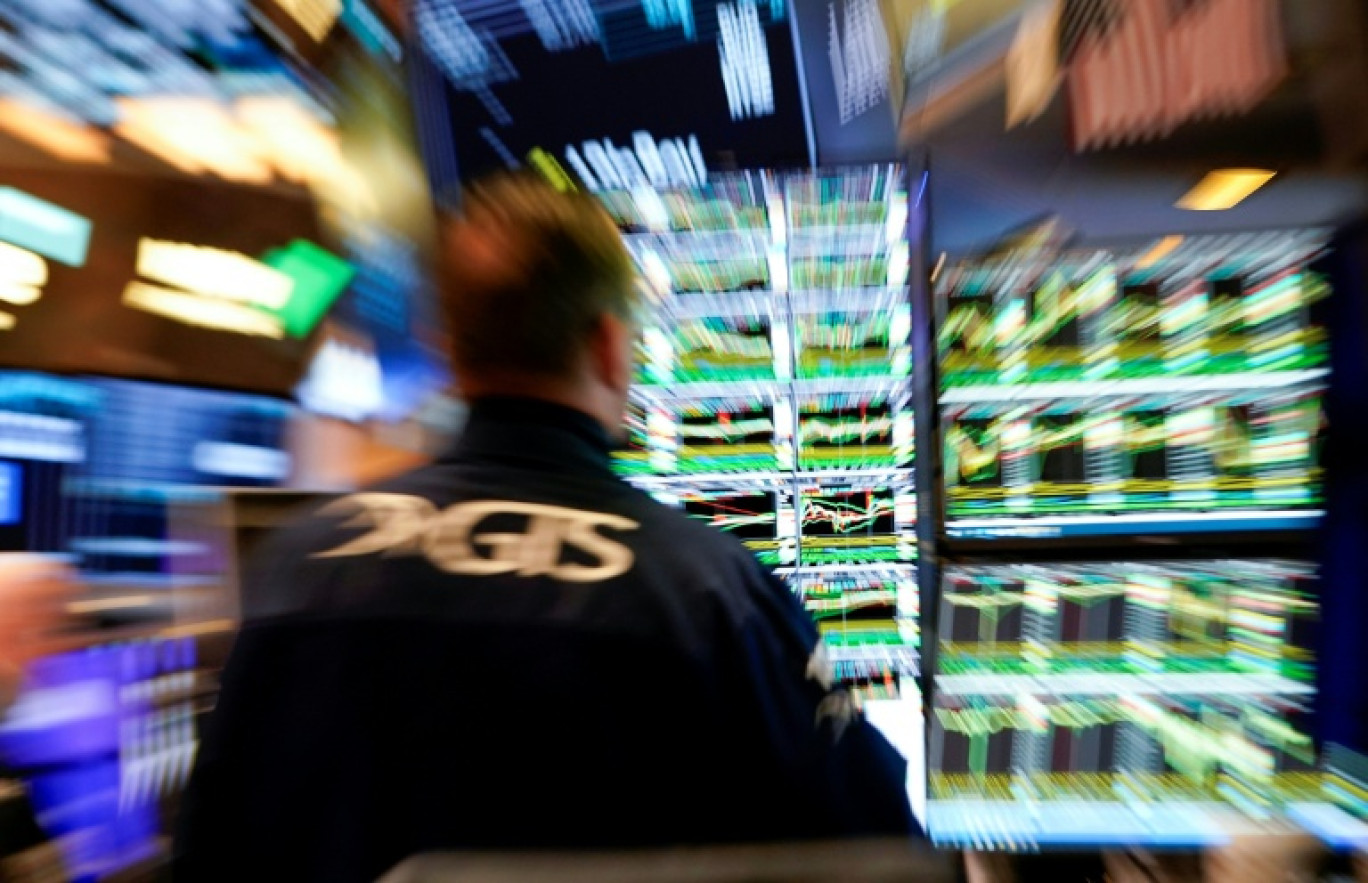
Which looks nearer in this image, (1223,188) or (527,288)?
(527,288)

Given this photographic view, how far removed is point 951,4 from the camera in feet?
4.86

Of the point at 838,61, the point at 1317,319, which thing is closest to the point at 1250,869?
the point at 1317,319

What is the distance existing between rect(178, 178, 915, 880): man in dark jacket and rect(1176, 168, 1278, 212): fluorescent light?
104 cm

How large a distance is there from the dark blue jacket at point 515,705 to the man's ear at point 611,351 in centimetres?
22

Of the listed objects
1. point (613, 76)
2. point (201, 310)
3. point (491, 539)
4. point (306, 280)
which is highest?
point (613, 76)

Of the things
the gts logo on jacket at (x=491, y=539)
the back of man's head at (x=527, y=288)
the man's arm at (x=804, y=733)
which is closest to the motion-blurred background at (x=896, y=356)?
the back of man's head at (x=527, y=288)

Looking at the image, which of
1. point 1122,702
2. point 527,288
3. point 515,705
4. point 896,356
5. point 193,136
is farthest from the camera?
point 193,136

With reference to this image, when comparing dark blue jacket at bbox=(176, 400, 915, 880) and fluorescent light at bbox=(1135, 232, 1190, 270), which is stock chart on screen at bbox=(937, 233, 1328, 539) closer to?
fluorescent light at bbox=(1135, 232, 1190, 270)

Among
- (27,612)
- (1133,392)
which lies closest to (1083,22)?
(1133,392)

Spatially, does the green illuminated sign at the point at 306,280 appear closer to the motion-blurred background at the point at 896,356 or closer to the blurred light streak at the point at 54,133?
the motion-blurred background at the point at 896,356

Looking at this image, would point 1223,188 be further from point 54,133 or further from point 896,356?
point 54,133

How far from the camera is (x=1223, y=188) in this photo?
1.40 m

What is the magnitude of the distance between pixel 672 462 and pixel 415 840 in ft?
2.47

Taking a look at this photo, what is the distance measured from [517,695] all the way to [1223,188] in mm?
1396
